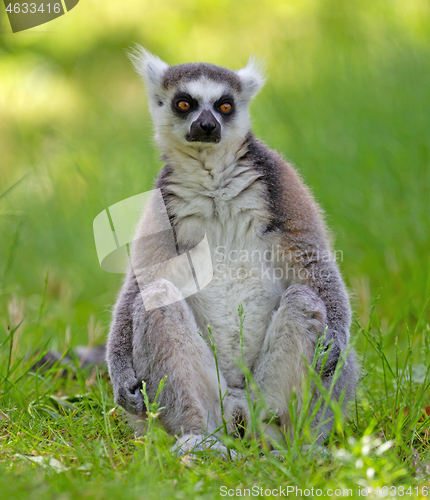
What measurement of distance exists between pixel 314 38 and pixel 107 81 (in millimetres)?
3638

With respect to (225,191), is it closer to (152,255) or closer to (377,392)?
(152,255)

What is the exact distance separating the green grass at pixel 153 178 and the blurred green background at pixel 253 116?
25 millimetres

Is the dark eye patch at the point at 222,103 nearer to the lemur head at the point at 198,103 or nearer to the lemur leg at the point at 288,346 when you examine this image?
the lemur head at the point at 198,103

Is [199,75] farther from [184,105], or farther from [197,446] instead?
[197,446]

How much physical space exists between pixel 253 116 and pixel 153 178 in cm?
201

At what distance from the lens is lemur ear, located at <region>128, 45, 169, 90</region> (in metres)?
3.63

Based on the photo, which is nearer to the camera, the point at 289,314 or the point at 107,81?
the point at 289,314

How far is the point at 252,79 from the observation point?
3.65 metres

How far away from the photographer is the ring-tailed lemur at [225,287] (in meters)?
2.72

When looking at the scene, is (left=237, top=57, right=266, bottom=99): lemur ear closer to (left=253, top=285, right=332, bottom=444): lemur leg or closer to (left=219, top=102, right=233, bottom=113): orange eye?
(left=219, top=102, right=233, bottom=113): orange eye

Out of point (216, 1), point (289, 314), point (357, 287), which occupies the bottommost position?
point (357, 287)

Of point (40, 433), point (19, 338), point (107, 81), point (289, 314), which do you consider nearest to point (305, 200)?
point (289, 314)

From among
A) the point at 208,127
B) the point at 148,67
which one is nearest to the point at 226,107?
the point at 208,127

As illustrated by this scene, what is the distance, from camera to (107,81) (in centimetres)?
955
